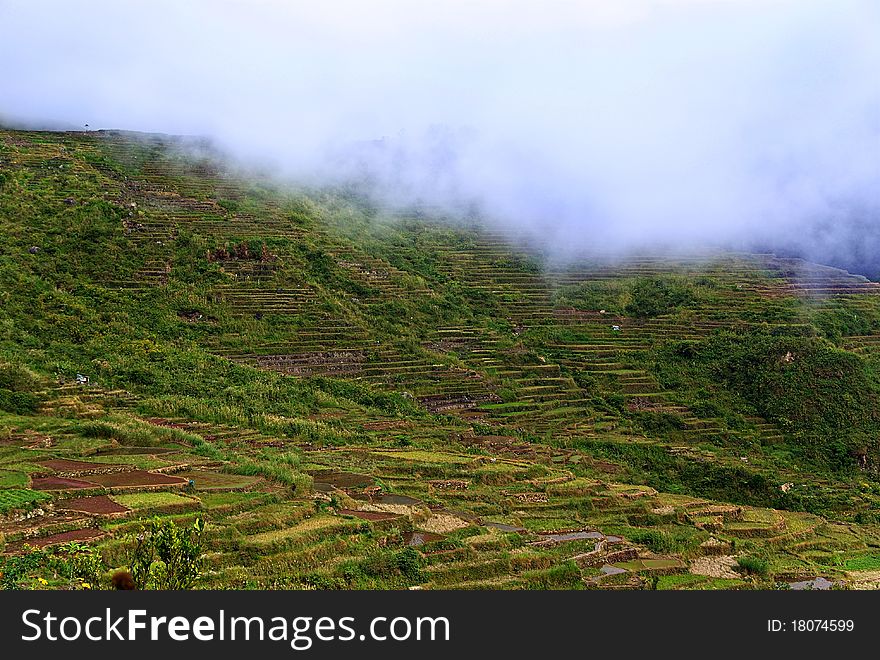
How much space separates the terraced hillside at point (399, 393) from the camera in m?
16.2

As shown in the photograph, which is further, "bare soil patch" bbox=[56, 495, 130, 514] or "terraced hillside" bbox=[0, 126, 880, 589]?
"terraced hillside" bbox=[0, 126, 880, 589]

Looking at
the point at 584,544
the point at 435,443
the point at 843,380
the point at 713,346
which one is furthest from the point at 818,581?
the point at 713,346

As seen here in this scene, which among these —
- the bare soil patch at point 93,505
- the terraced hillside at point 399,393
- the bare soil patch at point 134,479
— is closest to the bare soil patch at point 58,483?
the terraced hillside at point 399,393

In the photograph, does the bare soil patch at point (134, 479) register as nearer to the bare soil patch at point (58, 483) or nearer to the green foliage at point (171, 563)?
the bare soil patch at point (58, 483)

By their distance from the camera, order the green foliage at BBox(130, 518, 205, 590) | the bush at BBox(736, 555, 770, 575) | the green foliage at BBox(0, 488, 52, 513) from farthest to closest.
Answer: the bush at BBox(736, 555, 770, 575) < the green foliage at BBox(0, 488, 52, 513) < the green foliage at BBox(130, 518, 205, 590)

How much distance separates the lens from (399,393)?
33875mm

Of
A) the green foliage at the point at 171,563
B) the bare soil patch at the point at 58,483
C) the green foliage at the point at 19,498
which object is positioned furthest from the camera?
the bare soil patch at the point at 58,483

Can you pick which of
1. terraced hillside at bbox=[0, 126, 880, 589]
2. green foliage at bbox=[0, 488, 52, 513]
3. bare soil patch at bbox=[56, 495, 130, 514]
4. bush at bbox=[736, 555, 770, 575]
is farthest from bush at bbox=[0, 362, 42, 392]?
bush at bbox=[736, 555, 770, 575]

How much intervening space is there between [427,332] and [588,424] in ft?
38.2

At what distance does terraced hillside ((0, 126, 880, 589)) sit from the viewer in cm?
1619

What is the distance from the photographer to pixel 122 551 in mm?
12891

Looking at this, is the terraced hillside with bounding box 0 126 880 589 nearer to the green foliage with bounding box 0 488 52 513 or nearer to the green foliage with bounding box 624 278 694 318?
the green foliage with bounding box 0 488 52 513

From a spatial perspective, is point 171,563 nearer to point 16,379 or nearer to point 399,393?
point 16,379

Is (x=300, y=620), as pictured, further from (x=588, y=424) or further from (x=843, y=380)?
(x=843, y=380)
